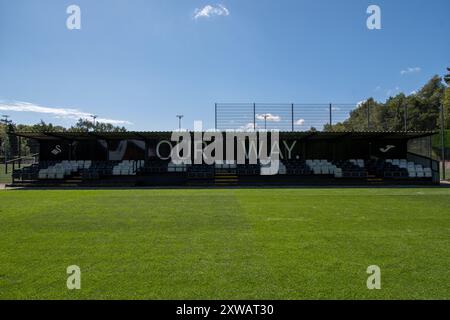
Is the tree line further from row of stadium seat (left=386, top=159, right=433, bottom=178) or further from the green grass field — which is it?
the green grass field

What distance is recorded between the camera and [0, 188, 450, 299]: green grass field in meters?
3.44

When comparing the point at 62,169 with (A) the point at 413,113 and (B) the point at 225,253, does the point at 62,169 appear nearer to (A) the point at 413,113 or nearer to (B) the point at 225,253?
(B) the point at 225,253

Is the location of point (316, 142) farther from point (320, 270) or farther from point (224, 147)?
point (320, 270)

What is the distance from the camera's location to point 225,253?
187 inches

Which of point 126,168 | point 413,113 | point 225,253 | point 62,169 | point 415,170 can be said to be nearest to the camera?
point 225,253

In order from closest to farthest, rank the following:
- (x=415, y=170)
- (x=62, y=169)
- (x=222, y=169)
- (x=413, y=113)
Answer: (x=415, y=170) → (x=62, y=169) → (x=222, y=169) → (x=413, y=113)

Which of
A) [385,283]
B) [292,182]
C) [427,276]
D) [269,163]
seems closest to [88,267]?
[385,283]

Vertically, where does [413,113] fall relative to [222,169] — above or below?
above

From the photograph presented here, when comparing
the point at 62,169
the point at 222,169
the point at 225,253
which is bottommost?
the point at 225,253

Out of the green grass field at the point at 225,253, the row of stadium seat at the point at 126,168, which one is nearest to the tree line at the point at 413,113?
the row of stadium seat at the point at 126,168

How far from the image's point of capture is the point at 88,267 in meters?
4.16

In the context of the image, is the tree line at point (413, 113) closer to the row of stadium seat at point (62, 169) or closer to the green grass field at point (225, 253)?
the row of stadium seat at point (62, 169)

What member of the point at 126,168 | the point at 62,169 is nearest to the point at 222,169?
the point at 126,168
